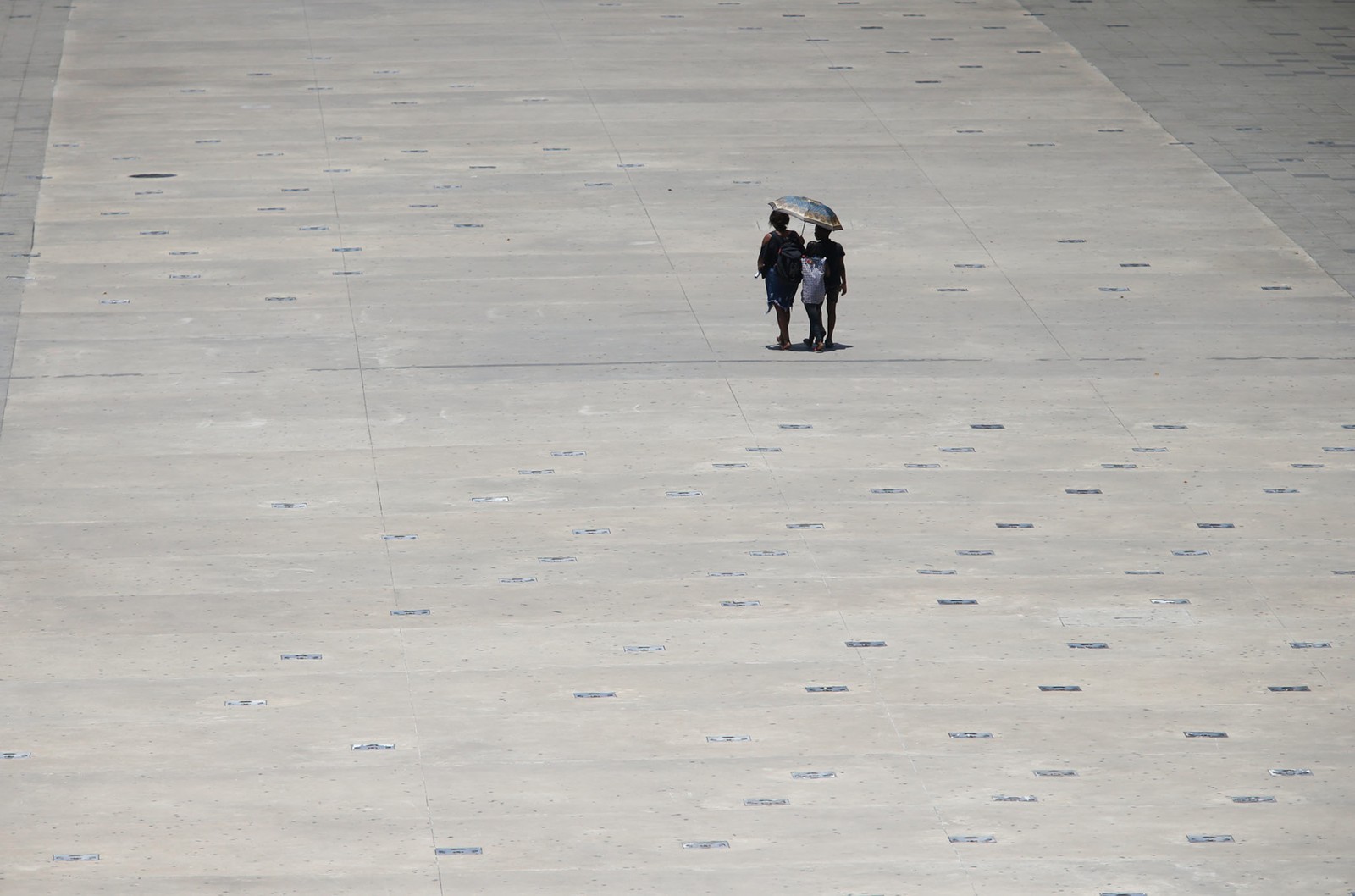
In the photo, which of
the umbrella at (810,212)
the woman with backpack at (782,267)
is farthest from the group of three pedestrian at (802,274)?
the umbrella at (810,212)

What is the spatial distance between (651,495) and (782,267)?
3149 millimetres

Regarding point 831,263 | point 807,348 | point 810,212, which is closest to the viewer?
point 810,212

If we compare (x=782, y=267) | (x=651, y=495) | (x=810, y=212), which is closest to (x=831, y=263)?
(x=782, y=267)

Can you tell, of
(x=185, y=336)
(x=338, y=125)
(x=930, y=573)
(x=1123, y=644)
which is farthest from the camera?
(x=338, y=125)

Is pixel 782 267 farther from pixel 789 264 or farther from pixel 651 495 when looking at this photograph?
pixel 651 495

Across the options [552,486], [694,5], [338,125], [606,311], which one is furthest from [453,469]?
[694,5]

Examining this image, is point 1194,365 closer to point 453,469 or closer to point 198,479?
point 453,469

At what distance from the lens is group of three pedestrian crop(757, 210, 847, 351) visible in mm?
16656

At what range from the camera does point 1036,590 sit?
13125mm

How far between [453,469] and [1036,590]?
4312mm

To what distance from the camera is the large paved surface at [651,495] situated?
1052 centimetres

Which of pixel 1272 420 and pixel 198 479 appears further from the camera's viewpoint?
pixel 1272 420

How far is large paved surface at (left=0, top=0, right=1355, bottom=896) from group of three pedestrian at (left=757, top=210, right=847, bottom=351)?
34 centimetres

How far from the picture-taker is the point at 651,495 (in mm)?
14367
